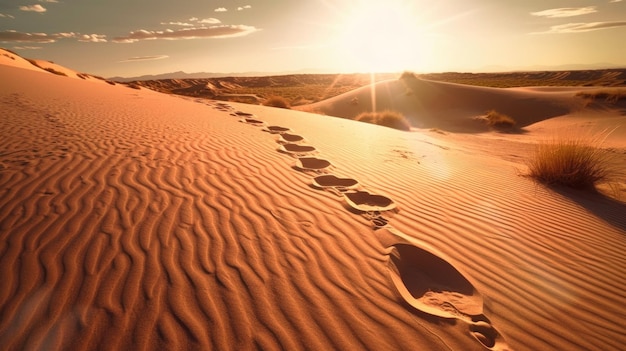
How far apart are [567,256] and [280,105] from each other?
1730 cm

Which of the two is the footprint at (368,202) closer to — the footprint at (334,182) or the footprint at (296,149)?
the footprint at (334,182)

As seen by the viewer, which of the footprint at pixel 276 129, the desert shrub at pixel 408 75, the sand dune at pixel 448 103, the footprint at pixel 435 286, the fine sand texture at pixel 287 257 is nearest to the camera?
the fine sand texture at pixel 287 257

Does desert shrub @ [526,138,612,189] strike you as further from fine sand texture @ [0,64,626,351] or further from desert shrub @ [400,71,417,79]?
desert shrub @ [400,71,417,79]

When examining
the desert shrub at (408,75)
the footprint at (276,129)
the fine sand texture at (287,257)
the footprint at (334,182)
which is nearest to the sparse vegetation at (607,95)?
the desert shrub at (408,75)

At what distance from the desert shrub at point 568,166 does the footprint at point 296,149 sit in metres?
4.23

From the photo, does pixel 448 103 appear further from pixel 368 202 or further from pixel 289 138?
pixel 368 202

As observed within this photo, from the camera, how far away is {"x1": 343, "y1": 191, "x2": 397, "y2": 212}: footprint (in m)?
3.78

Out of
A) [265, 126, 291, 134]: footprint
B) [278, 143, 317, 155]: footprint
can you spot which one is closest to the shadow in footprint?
[278, 143, 317, 155]: footprint

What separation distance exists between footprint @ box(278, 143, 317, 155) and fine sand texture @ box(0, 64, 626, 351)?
98 cm

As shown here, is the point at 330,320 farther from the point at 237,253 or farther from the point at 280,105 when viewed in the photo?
the point at 280,105

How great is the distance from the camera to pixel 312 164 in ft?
18.0

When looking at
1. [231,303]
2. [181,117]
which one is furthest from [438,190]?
[181,117]

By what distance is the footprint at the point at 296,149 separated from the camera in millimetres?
6214

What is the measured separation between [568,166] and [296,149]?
16.0 ft
